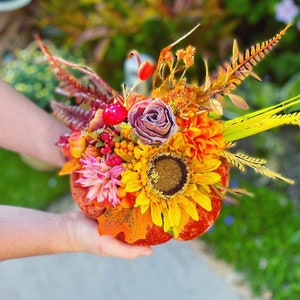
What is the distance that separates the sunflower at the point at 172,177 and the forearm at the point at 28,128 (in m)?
0.42

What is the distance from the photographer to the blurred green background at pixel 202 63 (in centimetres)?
265

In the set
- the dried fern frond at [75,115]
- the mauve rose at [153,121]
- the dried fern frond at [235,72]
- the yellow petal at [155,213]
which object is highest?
the dried fern frond at [235,72]

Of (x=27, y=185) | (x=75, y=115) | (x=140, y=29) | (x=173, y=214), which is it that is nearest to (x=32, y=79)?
(x=27, y=185)

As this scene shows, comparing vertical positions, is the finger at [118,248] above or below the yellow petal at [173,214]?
below

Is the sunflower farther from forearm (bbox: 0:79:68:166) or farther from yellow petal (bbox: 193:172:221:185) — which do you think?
forearm (bbox: 0:79:68:166)

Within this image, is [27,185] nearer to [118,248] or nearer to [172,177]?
[118,248]

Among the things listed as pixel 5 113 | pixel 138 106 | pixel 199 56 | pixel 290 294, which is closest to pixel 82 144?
pixel 138 106

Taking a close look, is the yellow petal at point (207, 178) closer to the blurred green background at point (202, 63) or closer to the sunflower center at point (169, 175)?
the sunflower center at point (169, 175)

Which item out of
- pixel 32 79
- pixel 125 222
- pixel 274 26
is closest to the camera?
pixel 125 222

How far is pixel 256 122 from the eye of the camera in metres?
1.38

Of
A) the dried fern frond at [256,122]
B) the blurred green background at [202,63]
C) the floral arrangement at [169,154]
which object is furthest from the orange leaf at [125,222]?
the blurred green background at [202,63]

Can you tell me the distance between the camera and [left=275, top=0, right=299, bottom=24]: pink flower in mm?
3152

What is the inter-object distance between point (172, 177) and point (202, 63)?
2178 mm

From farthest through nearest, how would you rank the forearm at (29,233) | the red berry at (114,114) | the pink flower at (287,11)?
the pink flower at (287,11) → the forearm at (29,233) → the red berry at (114,114)
